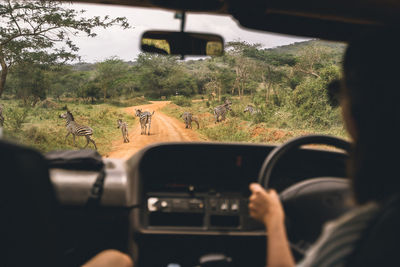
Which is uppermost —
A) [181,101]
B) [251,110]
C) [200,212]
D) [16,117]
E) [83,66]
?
[200,212]

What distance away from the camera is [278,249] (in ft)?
4.96

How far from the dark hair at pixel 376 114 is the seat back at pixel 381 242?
0.25 ft

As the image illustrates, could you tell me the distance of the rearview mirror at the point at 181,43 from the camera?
2.26 meters

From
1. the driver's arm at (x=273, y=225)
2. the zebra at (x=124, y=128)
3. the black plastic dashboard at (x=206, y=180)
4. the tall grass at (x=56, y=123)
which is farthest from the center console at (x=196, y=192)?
the zebra at (x=124, y=128)

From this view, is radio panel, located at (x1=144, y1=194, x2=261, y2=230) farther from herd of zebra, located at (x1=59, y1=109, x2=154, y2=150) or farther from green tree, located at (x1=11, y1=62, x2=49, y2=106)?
green tree, located at (x1=11, y1=62, x2=49, y2=106)

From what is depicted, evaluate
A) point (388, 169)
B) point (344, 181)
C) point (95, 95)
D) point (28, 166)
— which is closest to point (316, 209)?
point (344, 181)

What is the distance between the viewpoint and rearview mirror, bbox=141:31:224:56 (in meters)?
2.26

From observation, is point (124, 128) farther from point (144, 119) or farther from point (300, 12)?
point (300, 12)

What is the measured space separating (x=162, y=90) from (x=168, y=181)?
20.1m

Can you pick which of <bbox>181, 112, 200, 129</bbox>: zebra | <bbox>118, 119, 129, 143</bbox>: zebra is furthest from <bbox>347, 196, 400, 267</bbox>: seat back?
<bbox>181, 112, 200, 129</bbox>: zebra

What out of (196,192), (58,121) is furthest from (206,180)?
(58,121)

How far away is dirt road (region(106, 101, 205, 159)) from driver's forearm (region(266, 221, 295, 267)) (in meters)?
12.8

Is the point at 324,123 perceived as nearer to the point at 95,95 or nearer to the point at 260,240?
the point at 95,95

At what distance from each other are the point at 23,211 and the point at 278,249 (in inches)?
38.3
